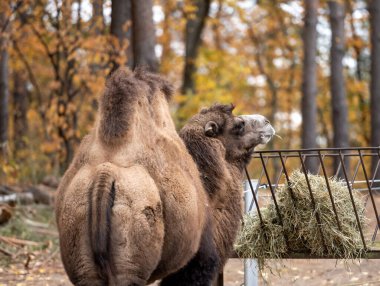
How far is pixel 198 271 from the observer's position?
20.4 ft

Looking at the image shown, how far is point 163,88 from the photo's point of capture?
6176 mm

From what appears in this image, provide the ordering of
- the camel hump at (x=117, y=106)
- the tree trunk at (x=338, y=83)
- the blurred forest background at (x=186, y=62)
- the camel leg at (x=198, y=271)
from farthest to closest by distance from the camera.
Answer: the tree trunk at (x=338, y=83)
the blurred forest background at (x=186, y=62)
the camel leg at (x=198, y=271)
the camel hump at (x=117, y=106)

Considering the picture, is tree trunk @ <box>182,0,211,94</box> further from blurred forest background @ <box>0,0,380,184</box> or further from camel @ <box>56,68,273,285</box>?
camel @ <box>56,68,273,285</box>

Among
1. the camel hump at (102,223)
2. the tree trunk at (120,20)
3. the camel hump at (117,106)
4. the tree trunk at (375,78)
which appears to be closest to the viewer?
the camel hump at (102,223)

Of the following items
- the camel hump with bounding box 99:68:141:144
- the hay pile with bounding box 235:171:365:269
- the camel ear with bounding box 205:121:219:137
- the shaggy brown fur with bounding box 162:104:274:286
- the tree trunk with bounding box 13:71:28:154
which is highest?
the camel hump with bounding box 99:68:141:144

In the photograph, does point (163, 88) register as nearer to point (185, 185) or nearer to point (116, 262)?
point (185, 185)

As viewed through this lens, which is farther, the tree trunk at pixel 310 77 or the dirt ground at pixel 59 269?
the tree trunk at pixel 310 77

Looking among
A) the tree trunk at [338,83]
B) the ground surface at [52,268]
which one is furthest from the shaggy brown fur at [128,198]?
the tree trunk at [338,83]

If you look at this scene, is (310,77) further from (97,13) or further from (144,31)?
(144,31)

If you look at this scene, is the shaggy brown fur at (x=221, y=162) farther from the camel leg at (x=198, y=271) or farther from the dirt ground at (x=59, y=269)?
A: the dirt ground at (x=59, y=269)

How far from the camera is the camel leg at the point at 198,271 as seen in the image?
6.20 metres

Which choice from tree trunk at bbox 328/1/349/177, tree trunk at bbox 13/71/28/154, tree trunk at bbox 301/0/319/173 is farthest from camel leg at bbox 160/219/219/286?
tree trunk at bbox 13/71/28/154

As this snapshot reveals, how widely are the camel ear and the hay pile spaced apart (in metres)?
0.97

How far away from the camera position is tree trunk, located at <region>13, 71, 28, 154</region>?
24752 millimetres
